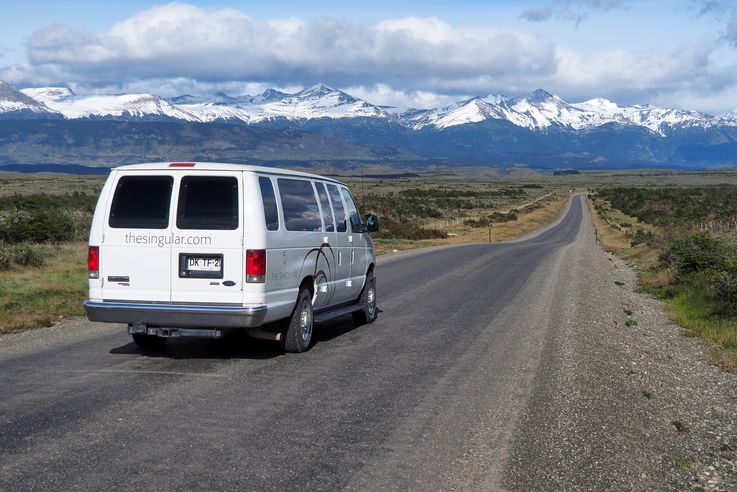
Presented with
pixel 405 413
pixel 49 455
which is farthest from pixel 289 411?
pixel 49 455

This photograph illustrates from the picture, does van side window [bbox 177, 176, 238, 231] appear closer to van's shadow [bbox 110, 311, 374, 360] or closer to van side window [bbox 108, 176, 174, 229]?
van side window [bbox 108, 176, 174, 229]

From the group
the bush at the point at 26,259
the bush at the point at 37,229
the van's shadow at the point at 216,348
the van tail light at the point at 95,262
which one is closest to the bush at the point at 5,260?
the bush at the point at 26,259

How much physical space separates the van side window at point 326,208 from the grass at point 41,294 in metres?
4.71

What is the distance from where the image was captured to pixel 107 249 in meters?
9.63

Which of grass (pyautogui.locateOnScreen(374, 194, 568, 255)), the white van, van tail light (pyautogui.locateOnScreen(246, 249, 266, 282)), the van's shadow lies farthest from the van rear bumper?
grass (pyautogui.locateOnScreen(374, 194, 568, 255))

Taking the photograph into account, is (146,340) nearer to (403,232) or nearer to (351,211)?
(351,211)

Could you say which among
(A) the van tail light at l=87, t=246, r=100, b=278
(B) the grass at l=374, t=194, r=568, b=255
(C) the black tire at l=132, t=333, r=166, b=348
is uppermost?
(A) the van tail light at l=87, t=246, r=100, b=278

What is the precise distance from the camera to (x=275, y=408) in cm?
759

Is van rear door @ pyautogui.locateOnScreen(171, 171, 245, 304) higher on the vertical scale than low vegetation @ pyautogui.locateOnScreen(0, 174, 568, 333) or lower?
higher

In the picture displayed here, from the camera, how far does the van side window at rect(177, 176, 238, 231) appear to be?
9.41m

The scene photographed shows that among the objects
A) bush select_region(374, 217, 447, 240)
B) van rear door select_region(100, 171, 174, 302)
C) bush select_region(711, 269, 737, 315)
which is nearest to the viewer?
van rear door select_region(100, 171, 174, 302)

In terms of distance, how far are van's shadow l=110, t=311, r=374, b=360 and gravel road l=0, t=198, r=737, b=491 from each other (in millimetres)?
55

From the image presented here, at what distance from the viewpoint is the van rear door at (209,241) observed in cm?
937

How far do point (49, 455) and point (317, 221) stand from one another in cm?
561
